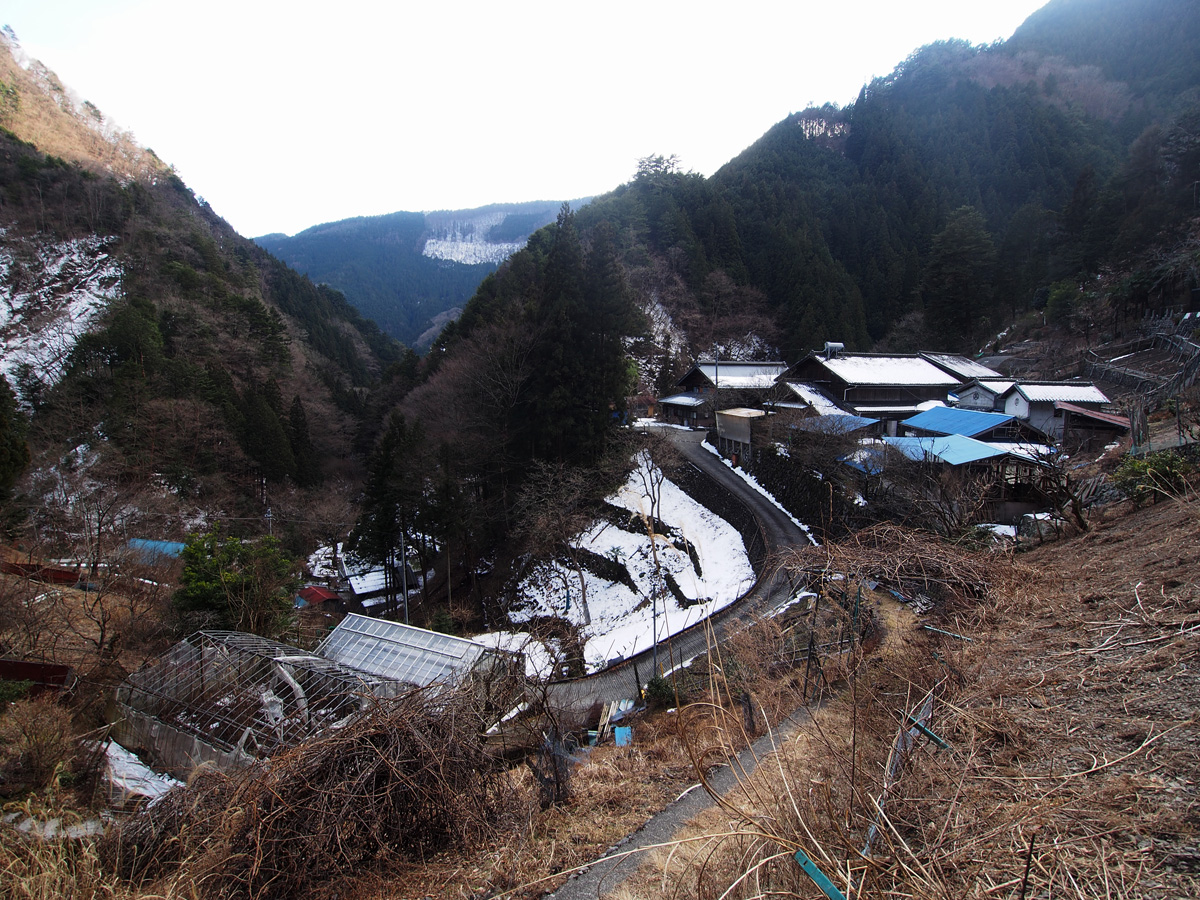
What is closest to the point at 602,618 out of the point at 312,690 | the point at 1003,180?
the point at 312,690

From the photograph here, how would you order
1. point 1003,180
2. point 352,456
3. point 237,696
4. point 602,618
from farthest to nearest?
point 1003,180
point 352,456
point 602,618
point 237,696

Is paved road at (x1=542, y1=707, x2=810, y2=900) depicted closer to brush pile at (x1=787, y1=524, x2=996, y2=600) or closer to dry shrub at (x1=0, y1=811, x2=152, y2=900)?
brush pile at (x1=787, y1=524, x2=996, y2=600)

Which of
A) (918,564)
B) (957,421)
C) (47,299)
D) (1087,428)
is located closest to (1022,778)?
(918,564)

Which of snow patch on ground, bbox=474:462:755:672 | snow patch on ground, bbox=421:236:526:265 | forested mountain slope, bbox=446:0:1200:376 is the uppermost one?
snow patch on ground, bbox=421:236:526:265

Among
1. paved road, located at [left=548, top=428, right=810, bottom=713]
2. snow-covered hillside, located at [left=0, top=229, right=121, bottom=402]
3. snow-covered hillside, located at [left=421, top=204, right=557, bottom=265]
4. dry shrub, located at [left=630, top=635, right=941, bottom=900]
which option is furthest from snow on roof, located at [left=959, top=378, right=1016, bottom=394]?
snow-covered hillside, located at [left=421, top=204, right=557, bottom=265]

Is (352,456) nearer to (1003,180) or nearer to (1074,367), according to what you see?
(1074,367)

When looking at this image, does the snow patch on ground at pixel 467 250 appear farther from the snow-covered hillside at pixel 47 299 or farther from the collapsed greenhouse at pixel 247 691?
the collapsed greenhouse at pixel 247 691
